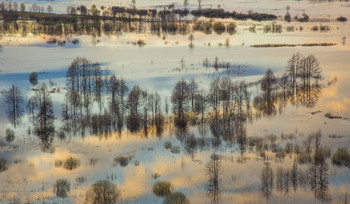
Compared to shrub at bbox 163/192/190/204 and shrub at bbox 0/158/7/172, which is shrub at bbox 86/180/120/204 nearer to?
shrub at bbox 163/192/190/204

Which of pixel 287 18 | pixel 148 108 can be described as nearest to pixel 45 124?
pixel 148 108

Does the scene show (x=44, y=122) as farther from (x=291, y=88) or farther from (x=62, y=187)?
(x=291, y=88)

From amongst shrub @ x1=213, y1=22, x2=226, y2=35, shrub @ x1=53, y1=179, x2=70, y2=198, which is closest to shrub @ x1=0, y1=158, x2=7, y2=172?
shrub @ x1=53, y1=179, x2=70, y2=198

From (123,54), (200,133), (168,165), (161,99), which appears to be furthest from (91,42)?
(168,165)

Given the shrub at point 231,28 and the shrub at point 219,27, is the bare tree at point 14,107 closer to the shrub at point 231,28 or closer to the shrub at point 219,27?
the shrub at point 231,28

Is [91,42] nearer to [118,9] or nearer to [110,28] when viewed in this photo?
[110,28]
